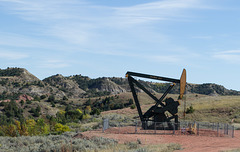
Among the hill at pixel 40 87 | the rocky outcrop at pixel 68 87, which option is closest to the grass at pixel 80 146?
the hill at pixel 40 87

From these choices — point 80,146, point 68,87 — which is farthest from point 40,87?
point 80,146

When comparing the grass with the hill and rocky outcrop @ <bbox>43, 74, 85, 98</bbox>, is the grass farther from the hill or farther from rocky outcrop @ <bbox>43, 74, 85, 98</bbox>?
rocky outcrop @ <bbox>43, 74, 85, 98</bbox>

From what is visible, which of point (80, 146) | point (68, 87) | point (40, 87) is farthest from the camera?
point (68, 87)

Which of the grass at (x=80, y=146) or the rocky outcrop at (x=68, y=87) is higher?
the rocky outcrop at (x=68, y=87)

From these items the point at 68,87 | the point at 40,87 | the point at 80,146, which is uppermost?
the point at 68,87

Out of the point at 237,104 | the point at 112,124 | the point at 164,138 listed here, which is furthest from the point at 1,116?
the point at 164,138

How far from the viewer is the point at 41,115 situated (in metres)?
91.5

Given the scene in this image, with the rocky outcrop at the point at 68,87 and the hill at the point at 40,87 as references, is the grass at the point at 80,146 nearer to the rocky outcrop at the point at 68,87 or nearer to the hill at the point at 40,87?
the hill at the point at 40,87

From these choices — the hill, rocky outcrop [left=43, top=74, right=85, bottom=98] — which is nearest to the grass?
the hill

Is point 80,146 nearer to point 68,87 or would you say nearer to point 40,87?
point 40,87

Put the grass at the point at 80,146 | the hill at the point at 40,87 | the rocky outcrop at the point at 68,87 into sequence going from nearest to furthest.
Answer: the grass at the point at 80,146 → the hill at the point at 40,87 → the rocky outcrop at the point at 68,87

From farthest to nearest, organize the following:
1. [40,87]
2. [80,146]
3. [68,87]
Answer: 1. [68,87]
2. [40,87]
3. [80,146]

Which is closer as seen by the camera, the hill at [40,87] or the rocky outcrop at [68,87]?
the hill at [40,87]

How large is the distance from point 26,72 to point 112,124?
146790mm
